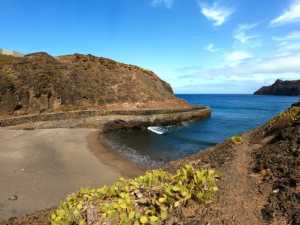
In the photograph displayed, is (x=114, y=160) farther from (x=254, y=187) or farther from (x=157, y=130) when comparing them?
(x=157, y=130)

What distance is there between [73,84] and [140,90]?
11127 millimetres

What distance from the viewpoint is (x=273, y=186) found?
18.4 feet

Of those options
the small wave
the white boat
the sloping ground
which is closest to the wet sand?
the small wave

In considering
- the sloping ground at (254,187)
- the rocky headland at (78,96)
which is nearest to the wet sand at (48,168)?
the sloping ground at (254,187)

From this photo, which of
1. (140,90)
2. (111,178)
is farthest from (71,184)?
(140,90)

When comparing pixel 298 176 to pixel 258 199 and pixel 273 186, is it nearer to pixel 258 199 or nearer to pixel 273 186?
pixel 273 186

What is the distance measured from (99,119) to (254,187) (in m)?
27.9

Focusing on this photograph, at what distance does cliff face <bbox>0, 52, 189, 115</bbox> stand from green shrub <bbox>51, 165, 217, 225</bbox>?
104 ft

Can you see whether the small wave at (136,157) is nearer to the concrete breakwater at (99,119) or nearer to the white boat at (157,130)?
the white boat at (157,130)

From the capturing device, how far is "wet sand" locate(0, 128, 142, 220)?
1090 cm

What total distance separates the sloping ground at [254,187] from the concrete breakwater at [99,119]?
944 inches

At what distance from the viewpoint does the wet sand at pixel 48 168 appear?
10903 mm

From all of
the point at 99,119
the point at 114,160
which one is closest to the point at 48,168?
the point at 114,160

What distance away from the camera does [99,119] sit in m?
32.4
